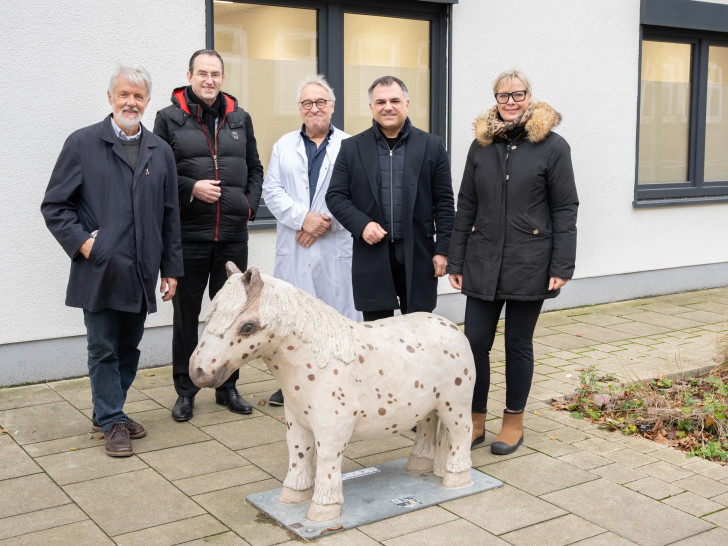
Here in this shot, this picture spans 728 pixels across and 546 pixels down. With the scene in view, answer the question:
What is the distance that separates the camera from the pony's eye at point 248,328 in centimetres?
379

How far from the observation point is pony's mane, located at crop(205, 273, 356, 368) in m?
3.80

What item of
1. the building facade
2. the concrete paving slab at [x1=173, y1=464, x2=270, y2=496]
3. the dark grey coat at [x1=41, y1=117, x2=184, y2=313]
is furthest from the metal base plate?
the building facade

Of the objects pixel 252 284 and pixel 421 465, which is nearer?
pixel 252 284

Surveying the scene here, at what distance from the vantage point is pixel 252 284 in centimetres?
378

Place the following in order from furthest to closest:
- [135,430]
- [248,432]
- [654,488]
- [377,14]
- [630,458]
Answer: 1. [377,14]
2. [248,432]
3. [135,430]
4. [630,458]
5. [654,488]

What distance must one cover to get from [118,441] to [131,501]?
2.37 feet

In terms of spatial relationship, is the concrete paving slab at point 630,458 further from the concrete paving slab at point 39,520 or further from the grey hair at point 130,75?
the grey hair at point 130,75

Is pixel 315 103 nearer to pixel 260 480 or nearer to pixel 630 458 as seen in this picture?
pixel 260 480

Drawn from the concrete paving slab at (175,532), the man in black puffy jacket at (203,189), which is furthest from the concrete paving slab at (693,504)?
the man in black puffy jacket at (203,189)

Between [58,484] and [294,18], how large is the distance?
4726mm

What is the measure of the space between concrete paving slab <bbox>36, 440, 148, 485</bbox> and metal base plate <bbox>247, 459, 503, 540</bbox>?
36.0 inches

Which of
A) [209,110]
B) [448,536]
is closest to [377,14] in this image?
[209,110]

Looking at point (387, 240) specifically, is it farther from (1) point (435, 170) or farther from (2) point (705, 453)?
(2) point (705, 453)

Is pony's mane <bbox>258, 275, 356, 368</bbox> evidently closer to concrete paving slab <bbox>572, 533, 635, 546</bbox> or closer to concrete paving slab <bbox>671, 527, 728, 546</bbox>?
concrete paving slab <bbox>572, 533, 635, 546</bbox>
